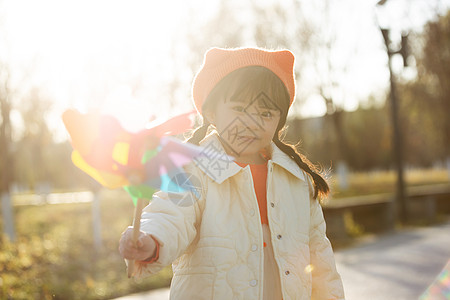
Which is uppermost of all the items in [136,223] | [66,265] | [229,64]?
[229,64]

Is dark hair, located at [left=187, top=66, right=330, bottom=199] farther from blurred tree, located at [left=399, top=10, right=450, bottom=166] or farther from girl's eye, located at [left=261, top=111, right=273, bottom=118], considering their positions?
blurred tree, located at [left=399, top=10, right=450, bottom=166]

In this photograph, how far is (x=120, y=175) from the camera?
4.55ft

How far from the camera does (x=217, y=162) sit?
195 centimetres

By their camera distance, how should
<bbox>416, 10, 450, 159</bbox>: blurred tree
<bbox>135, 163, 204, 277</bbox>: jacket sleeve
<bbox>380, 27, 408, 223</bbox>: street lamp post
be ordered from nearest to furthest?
<bbox>135, 163, 204, 277</bbox>: jacket sleeve
<bbox>380, 27, 408, 223</bbox>: street lamp post
<bbox>416, 10, 450, 159</bbox>: blurred tree

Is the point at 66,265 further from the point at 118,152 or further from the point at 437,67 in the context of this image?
the point at 437,67

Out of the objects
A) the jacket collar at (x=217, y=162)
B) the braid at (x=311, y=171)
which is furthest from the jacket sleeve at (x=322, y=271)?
the jacket collar at (x=217, y=162)

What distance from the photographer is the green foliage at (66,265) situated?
530cm

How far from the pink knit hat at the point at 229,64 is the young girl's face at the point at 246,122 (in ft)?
0.37

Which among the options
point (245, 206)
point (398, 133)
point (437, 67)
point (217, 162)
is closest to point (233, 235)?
point (245, 206)

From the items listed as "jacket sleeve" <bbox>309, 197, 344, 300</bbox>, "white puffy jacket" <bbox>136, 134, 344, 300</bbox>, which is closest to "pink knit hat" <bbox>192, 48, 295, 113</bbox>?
"white puffy jacket" <bbox>136, 134, 344, 300</bbox>

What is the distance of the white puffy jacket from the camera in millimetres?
1803

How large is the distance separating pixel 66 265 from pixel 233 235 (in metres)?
5.39

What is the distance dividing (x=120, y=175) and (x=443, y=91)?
25537 millimetres

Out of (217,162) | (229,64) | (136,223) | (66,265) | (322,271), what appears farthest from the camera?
(66,265)
